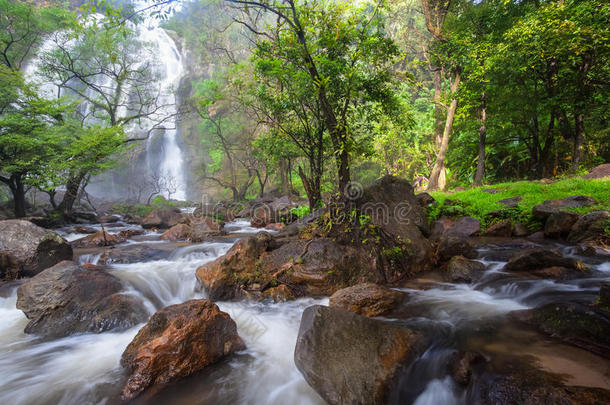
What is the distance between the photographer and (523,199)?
883cm

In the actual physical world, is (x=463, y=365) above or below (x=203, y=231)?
below

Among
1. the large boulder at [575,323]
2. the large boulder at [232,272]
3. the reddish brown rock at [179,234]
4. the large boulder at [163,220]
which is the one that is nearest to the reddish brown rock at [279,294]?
the large boulder at [232,272]

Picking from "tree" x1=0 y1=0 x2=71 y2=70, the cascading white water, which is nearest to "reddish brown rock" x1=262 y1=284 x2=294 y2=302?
"tree" x1=0 y1=0 x2=71 y2=70

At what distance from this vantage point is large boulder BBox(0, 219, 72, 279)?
6.04m

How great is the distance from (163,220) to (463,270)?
1436cm

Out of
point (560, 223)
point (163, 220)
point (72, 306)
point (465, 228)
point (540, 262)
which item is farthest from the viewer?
point (163, 220)

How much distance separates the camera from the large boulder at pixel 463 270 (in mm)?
5223

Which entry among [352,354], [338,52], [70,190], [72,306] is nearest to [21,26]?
[70,190]

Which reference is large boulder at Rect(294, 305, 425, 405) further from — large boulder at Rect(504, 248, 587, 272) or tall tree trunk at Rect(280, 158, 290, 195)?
tall tree trunk at Rect(280, 158, 290, 195)

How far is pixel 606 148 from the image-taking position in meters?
12.0

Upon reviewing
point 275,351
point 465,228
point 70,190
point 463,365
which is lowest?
→ point 275,351

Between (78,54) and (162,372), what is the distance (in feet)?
82.1

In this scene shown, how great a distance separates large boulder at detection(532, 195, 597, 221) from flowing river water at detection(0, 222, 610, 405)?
2450 mm

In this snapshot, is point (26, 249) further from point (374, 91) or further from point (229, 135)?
point (229, 135)
